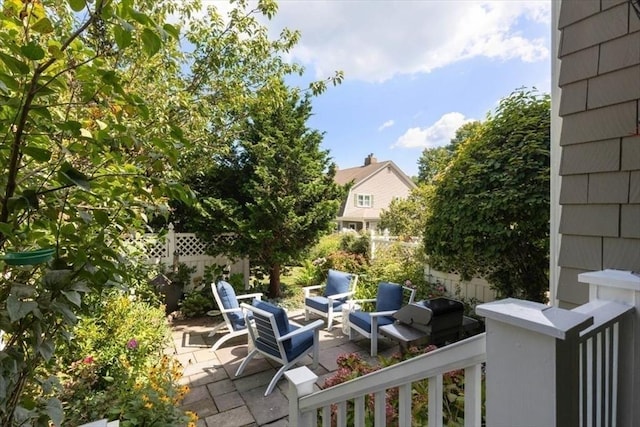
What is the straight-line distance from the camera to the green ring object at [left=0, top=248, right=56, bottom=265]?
2.57 ft

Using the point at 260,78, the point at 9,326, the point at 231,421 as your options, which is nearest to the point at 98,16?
the point at 9,326

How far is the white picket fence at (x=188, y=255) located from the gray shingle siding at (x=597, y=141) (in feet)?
20.2

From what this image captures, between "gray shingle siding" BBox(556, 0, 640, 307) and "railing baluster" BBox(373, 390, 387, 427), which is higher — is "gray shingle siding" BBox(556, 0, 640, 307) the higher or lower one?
the higher one

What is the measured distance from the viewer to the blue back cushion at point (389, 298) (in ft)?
15.1

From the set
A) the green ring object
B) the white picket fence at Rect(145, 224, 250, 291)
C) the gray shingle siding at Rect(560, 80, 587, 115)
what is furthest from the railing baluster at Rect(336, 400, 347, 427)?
the white picket fence at Rect(145, 224, 250, 291)

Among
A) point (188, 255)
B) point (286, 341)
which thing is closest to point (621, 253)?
point (286, 341)

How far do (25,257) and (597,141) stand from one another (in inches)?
101

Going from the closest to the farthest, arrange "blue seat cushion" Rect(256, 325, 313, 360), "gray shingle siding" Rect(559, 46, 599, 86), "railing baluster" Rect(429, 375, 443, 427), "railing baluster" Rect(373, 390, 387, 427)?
"railing baluster" Rect(429, 375, 443, 427) < "railing baluster" Rect(373, 390, 387, 427) < "gray shingle siding" Rect(559, 46, 599, 86) < "blue seat cushion" Rect(256, 325, 313, 360)

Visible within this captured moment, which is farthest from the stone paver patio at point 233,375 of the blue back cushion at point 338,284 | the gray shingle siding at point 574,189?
the gray shingle siding at point 574,189

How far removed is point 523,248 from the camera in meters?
4.25

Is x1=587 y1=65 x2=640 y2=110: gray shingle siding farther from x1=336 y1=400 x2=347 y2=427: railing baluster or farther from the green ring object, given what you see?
the green ring object

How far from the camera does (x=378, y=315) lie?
415cm

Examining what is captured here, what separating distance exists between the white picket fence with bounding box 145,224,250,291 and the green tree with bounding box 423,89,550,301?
15.2ft

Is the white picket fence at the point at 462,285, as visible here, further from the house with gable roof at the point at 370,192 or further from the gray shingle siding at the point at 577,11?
the house with gable roof at the point at 370,192
